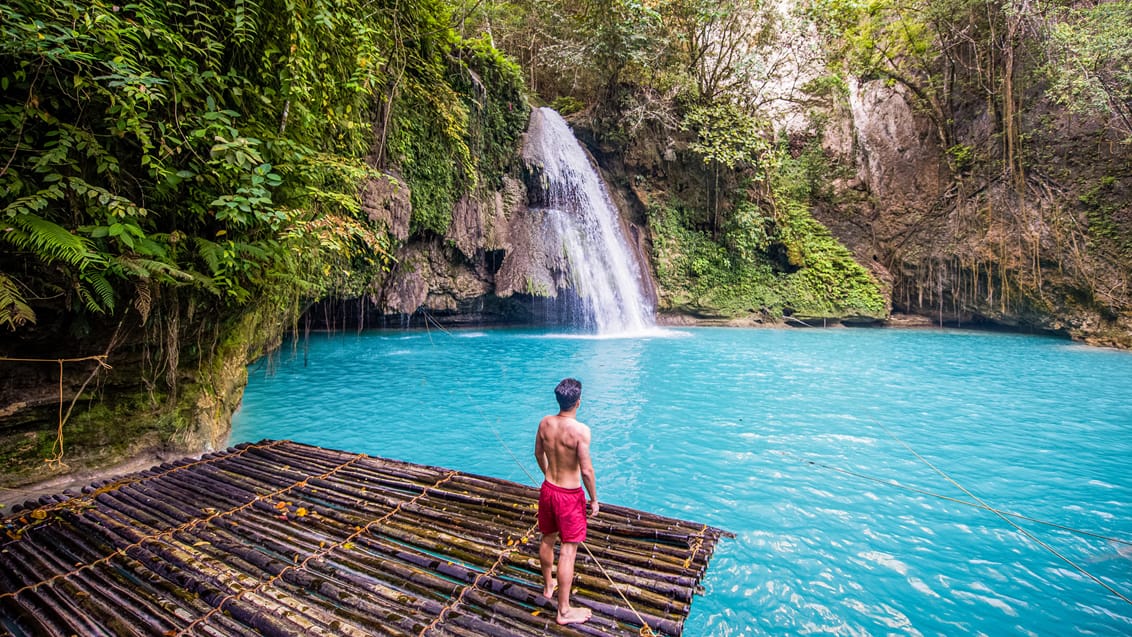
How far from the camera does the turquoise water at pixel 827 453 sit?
2869mm

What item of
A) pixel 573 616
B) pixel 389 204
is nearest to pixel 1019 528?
pixel 573 616

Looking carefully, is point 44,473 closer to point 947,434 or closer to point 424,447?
point 424,447

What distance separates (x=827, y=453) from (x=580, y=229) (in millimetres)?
10556

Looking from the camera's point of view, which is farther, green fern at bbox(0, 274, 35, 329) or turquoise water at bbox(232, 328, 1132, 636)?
turquoise water at bbox(232, 328, 1132, 636)

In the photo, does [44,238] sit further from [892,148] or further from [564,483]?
[892,148]

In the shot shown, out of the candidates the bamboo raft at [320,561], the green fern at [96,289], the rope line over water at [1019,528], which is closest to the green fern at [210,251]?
the green fern at [96,289]

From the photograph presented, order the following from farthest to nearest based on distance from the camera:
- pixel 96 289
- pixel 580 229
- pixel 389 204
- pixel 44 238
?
pixel 580 229 → pixel 389 204 → pixel 96 289 → pixel 44 238

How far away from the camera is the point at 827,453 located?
498 cm

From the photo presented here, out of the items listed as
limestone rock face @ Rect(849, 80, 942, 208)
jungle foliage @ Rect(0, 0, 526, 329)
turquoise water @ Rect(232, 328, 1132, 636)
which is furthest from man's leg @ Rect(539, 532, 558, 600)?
limestone rock face @ Rect(849, 80, 942, 208)

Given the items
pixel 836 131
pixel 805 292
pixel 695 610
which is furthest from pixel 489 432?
pixel 836 131

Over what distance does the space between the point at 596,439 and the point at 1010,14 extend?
15272 mm

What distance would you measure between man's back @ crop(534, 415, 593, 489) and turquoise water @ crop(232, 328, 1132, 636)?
1206 mm

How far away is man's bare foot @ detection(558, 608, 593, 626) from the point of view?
215 centimetres

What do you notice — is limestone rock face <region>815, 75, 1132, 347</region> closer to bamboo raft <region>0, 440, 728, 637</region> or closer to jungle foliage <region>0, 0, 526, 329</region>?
bamboo raft <region>0, 440, 728, 637</region>
